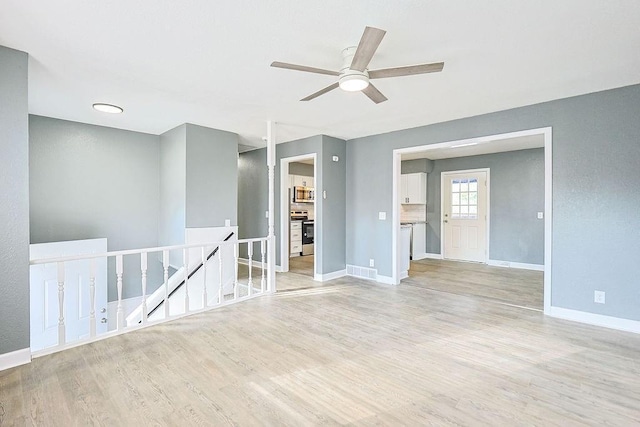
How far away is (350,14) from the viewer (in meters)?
1.96

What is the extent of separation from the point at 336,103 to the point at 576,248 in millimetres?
3116

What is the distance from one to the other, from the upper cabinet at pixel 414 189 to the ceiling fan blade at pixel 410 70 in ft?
18.0

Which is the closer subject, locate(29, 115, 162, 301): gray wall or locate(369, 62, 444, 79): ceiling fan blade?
locate(369, 62, 444, 79): ceiling fan blade

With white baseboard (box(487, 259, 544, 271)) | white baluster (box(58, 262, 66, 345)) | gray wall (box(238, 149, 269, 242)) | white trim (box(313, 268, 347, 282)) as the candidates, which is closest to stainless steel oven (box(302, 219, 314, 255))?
gray wall (box(238, 149, 269, 242))

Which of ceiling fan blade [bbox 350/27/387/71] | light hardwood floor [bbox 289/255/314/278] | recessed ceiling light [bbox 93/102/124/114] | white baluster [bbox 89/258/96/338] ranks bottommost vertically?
light hardwood floor [bbox 289/255/314/278]

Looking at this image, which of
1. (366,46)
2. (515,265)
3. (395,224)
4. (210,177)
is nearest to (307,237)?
(395,224)

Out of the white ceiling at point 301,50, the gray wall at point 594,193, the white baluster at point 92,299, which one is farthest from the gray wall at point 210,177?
the gray wall at point 594,193

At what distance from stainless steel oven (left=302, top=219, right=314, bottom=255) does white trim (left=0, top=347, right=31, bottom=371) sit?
5.91 m

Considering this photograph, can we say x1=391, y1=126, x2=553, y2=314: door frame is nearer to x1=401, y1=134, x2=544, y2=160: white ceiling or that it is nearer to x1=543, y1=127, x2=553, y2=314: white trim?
x1=543, y1=127, x2=553, y2=314: white trim

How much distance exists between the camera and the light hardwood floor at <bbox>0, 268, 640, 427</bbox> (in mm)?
1842

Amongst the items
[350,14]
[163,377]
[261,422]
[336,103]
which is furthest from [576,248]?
[163,377]

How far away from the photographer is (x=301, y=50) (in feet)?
7.91

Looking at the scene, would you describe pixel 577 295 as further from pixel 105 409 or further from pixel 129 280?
pixel 129 280

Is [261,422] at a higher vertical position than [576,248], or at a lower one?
lower
